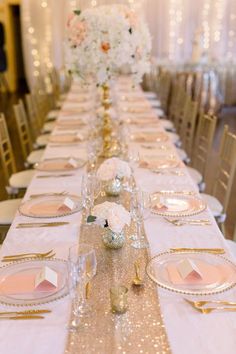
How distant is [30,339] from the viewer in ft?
4.76

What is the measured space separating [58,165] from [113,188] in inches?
27.6

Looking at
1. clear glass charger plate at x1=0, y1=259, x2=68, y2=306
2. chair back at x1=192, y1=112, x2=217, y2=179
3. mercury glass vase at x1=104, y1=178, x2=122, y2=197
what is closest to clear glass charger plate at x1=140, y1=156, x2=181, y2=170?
mercury glass vase at x1=104, y1=178, x2=122, y2=197

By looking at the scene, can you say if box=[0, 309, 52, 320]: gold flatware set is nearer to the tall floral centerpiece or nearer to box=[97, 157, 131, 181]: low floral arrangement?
box=[97, 157, 131, 181]: low floral arrangement

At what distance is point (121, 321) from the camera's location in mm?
1507

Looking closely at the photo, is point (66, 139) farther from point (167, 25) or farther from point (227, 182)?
point (167, 25)

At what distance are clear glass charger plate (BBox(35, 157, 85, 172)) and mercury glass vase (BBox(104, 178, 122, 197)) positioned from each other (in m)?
0.55

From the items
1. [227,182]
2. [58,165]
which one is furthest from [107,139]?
[227,182]

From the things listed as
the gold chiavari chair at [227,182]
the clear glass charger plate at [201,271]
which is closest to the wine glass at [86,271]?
the clear glass charger plate at [201,271]

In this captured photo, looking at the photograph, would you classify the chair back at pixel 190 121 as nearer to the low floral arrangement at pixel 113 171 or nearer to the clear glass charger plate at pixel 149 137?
the clear glass charger plate at pixel 149 137

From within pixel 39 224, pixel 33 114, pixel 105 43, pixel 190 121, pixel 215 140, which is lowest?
pixel 215 140

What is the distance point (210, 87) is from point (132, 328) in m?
6.94

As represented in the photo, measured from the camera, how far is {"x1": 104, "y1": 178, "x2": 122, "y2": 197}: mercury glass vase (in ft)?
8.38

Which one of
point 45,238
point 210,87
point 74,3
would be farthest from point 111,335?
point 74,3

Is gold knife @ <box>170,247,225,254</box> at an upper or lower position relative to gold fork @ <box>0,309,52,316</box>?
lower
